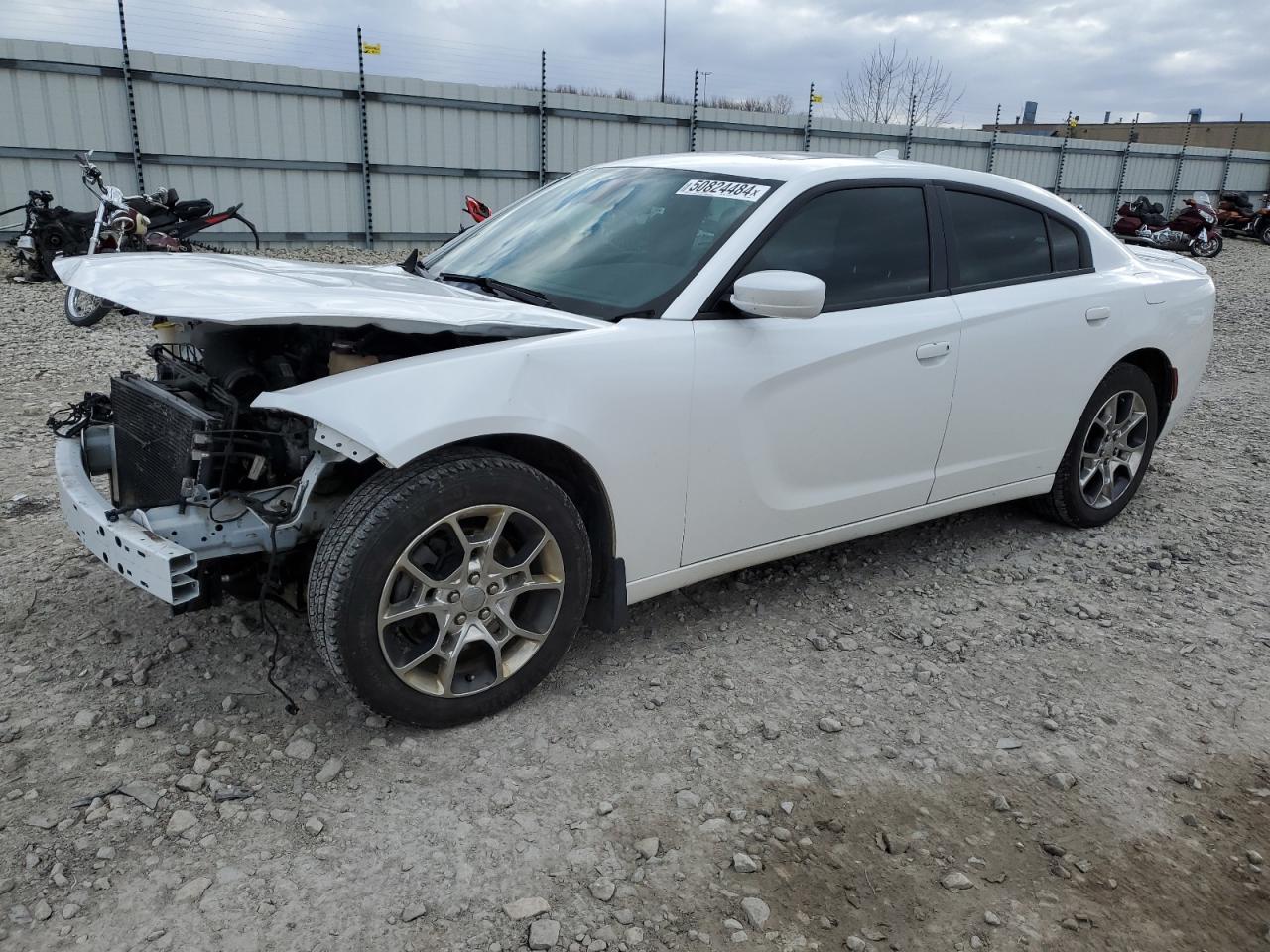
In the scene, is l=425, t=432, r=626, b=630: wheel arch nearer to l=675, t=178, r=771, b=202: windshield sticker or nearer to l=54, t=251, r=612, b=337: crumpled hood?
l=54, t=251, r=612, b=337: crumpled hood

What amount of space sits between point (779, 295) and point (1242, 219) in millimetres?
24153

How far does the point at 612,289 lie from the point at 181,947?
2183 millimetres

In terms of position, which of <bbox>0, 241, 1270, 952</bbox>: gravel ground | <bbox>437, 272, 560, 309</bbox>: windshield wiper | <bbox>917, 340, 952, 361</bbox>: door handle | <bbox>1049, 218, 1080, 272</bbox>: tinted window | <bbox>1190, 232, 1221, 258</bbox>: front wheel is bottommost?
<bbox>0, 241, 1270, 952</bbox>: gravel ground

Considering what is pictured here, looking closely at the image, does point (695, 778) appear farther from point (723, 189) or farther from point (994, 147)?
point (994, 147)

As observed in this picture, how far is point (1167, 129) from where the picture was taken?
52.4 m

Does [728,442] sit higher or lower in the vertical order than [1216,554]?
higher

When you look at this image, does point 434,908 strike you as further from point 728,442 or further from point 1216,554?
point 1216,554

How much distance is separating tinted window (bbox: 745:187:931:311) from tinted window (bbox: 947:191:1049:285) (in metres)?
0.21

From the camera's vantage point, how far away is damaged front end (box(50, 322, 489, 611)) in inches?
105

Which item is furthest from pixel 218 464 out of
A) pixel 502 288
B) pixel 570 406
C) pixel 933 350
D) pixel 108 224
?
pixel 108 224

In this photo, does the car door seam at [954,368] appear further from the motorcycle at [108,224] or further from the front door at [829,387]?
the motorcycle at [108,224]

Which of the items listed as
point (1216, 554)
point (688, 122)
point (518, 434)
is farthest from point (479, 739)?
point (688, 122)

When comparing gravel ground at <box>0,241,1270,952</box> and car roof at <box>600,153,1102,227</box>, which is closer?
gravel ground at <box>0,241,1270,952</box>

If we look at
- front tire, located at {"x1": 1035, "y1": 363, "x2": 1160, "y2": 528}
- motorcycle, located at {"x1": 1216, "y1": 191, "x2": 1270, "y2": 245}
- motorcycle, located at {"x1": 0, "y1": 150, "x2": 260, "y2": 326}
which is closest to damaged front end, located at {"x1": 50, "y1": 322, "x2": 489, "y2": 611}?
front tire, located at {"x1": 1035, "y1": 363, "x2": 1160, "y2": 528}
